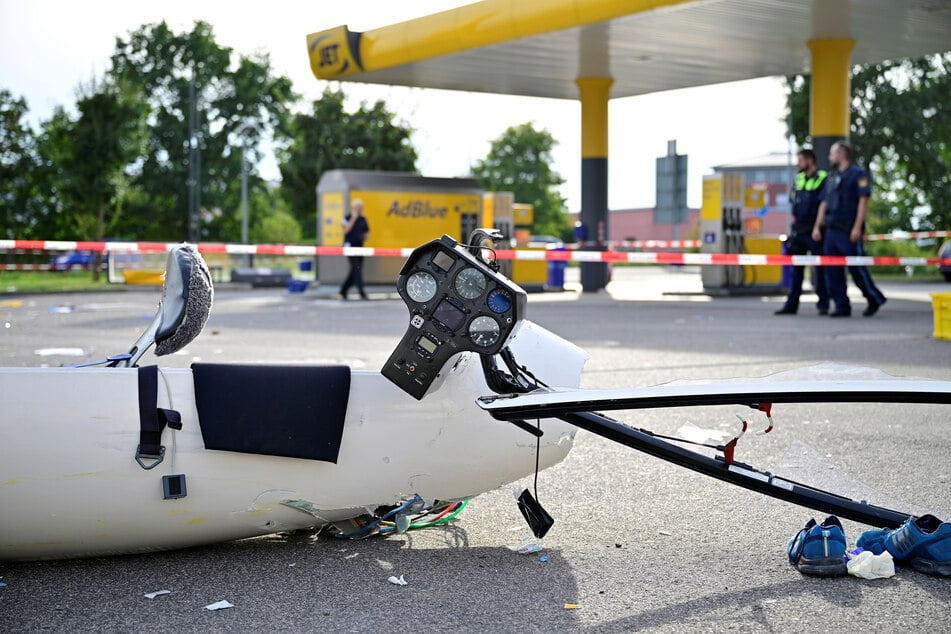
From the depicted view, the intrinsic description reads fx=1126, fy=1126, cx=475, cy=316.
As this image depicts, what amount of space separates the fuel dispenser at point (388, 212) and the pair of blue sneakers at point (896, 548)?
61.4 feet

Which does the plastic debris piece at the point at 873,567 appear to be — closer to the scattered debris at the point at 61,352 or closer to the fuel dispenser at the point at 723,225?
the scattered debris at the point at 61,352

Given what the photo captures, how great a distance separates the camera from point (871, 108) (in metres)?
41.0

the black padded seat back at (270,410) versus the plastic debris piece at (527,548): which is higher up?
the black padded seat back at (270,410)

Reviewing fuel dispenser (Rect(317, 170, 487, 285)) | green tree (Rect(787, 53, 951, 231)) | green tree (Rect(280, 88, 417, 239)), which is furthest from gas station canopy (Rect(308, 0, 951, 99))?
green tree (Rect(787, 53, 951, 231))

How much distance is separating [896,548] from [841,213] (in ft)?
33.7

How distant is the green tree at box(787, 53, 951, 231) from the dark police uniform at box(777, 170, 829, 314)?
1121 inches

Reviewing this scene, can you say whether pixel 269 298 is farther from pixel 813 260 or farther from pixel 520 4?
pixel 813 260

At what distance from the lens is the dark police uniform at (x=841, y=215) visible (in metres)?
12.8

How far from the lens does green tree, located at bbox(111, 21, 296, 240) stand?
6253cm

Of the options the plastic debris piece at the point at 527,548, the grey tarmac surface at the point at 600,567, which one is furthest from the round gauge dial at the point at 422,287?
the plastic debris piece at the point at 527,548

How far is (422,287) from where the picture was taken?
3365 millimetres

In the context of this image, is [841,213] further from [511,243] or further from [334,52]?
[334,52]

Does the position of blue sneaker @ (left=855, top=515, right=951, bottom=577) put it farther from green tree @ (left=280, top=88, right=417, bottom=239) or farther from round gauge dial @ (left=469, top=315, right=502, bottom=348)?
green tree @ (left=280, top=88, right=417, bottom=239)

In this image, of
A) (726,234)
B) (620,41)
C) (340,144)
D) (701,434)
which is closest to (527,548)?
(701,434)
